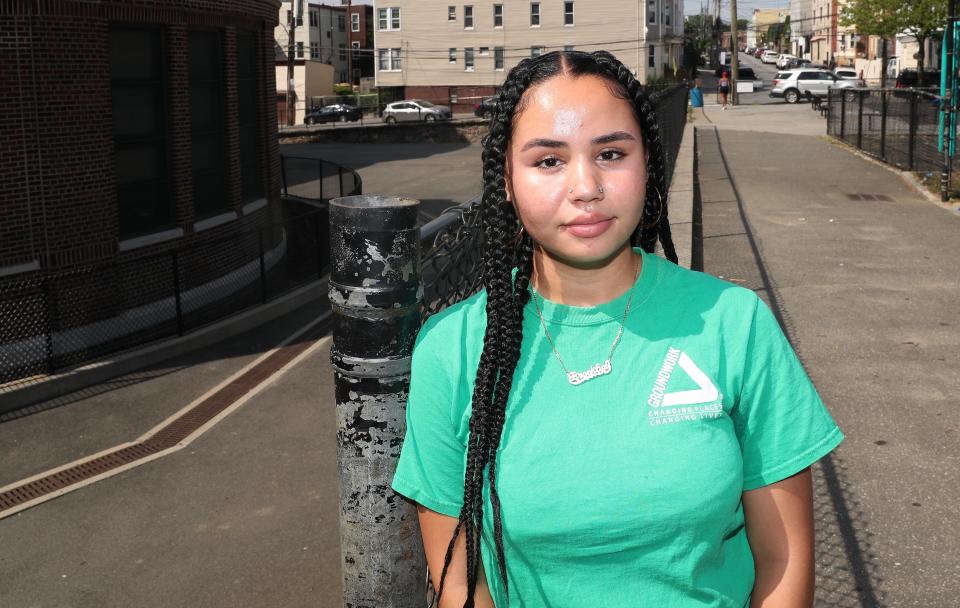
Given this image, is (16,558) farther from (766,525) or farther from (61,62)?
(61,62)

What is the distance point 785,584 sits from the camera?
7.62ft

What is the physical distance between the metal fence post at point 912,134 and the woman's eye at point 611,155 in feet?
69.2

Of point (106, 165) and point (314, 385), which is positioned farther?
point (106, 165)

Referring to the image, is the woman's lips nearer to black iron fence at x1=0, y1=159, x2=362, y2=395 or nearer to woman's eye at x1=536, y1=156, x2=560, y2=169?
woman's eye at x1=536, y1=156, x2=560, y2=169

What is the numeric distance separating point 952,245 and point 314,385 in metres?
9.12

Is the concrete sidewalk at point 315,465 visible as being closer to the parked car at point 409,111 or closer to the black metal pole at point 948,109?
the black metal pole at point 948,109

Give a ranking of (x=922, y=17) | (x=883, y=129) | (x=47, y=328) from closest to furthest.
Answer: (x=47, y=328)
(x=883, y=129)
(x=922, y=17)

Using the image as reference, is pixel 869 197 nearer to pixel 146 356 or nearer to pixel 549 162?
pixel 146 356

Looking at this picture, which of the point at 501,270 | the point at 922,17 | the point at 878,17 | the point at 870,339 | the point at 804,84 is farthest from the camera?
the point at 804,84

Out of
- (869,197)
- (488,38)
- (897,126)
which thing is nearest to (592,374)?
(869,197)

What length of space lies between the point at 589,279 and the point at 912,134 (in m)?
22.0

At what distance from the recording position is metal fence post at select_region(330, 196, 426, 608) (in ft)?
8.61

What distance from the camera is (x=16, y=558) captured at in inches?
304

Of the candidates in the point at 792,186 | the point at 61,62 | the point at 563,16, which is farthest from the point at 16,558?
the point at 563,16
